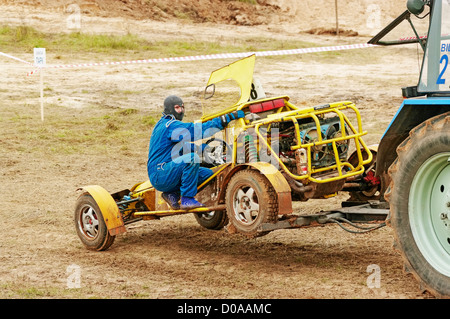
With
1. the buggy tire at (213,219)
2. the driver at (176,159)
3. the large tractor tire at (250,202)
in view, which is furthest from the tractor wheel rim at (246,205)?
the buggy tire at (213,219)

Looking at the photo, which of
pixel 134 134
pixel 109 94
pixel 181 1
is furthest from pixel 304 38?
pixel 134 134

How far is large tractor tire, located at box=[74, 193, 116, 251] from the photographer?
8.24m

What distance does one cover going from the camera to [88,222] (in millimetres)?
8484

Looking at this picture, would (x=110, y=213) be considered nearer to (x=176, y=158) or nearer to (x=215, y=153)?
(x=176, y=158)

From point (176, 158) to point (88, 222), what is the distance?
1427mm

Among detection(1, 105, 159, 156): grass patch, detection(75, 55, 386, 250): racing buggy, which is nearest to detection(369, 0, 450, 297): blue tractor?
detection(75, 55, 386, 250): racing buggy

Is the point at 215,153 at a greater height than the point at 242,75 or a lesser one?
lesser

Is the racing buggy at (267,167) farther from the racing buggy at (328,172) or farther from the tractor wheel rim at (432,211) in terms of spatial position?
the tractor wheel rim at (432,211)

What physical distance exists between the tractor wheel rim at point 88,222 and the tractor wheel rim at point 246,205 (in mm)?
1958

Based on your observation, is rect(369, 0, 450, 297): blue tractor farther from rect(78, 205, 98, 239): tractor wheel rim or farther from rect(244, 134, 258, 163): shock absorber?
rect(78, 205, 98, 239): tractor wheel rim

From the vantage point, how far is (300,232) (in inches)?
344

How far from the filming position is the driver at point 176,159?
25.2 ft

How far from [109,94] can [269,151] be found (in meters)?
11.5

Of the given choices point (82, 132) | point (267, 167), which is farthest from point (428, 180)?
point (82, 132)
